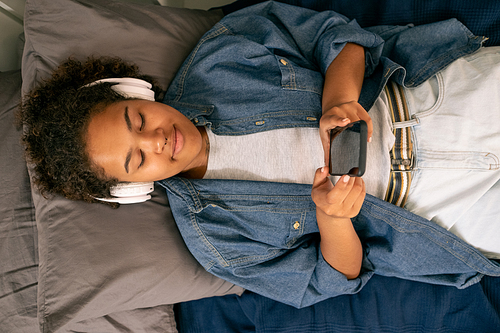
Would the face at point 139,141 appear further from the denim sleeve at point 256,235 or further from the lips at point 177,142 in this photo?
the denim sleeve at point 256,235

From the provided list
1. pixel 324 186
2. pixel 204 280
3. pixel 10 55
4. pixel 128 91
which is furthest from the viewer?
pixel 10 55

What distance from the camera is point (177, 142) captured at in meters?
0.90

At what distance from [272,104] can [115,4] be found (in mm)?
673

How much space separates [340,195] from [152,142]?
52 centimetres

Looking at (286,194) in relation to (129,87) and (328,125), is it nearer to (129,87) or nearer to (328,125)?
(328,125)

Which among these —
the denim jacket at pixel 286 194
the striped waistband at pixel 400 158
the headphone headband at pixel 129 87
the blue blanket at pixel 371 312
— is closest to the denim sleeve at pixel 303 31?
the denim jacket at pixel 286 194

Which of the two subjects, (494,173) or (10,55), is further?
(10,55)

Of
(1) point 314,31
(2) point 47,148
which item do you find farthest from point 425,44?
(2) point 47,148

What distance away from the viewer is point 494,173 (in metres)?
0.90

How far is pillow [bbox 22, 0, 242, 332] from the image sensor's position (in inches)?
37.1

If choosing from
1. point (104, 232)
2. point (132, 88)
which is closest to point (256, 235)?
point (104, 232)

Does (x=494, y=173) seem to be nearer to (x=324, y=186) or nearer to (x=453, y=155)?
(x=453, y=155)

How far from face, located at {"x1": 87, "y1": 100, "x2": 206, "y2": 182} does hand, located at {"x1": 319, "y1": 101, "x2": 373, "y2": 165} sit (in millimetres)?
395

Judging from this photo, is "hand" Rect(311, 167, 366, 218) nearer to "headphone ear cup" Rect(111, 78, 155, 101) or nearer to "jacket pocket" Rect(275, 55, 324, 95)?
"jacket pocket" Rect(275, 55, 324, 95)
